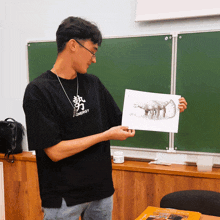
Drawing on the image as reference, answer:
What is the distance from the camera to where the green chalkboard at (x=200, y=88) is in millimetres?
2127

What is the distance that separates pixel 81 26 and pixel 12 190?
205cm

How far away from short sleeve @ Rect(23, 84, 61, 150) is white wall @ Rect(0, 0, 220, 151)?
143 centimetres

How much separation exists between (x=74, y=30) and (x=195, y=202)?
112 centimetres

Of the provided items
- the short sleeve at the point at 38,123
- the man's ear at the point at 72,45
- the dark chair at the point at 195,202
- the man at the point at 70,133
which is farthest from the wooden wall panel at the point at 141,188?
the man's ear at the point at 72,45

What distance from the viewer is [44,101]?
122 centimetres

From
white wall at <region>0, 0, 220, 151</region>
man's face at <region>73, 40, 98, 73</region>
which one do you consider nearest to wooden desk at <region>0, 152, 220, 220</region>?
white wall at <region>0, 0, 220, 151</region>

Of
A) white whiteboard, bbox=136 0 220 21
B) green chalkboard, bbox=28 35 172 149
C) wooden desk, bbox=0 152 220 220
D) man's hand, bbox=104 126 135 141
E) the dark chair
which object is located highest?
white whiteboard, bbox=136 0 220 21

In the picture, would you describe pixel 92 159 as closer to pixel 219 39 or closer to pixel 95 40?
pixel 95 40

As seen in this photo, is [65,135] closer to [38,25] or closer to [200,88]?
[200,88]

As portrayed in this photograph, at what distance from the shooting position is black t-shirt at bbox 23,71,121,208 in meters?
1.20

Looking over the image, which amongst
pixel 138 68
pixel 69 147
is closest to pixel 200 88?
pixel 138 68

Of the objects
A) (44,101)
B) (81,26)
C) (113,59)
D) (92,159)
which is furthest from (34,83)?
(113,59)

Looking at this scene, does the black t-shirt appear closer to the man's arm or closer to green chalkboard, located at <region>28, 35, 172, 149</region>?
the man's arm

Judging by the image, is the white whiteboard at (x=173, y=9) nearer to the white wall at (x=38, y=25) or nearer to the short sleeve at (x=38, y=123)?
the white wall at (x=38, y=25)
